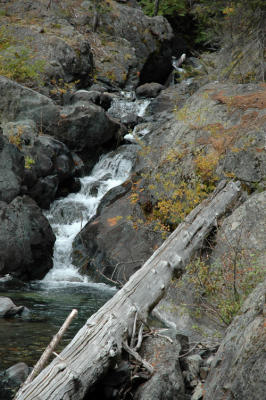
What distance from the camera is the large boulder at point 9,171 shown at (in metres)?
12.2

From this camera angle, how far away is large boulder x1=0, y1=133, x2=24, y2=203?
40.2 feet

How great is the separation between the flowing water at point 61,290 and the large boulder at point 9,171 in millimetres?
2259

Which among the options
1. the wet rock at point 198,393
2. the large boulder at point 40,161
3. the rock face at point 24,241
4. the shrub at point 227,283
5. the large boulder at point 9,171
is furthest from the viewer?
the large boulder at point 40,161

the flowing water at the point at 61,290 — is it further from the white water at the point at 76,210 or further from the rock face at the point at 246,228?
the rock face at the point at 246,228

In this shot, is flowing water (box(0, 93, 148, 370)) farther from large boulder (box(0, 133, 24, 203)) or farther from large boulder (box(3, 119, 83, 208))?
large boulder (box(0, 133, 24, 203))

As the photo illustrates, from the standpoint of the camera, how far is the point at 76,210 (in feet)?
48.4

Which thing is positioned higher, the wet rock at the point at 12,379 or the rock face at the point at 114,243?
the wet rock at the point at 12,379

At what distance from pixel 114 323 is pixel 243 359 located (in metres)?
1.95

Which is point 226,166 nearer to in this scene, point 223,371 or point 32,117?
point 223,371

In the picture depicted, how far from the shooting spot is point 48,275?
12516 mm

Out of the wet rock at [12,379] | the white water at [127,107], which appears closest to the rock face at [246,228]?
the wet rock at [12,379]

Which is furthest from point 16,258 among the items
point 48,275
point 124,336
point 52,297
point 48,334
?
point 124,336

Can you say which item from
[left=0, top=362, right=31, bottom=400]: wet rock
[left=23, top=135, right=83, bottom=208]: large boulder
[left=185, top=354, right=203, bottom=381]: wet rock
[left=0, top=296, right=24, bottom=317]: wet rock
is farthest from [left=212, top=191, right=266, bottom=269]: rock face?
[left=23, top=135, right=83, bottom=208]: large boulder

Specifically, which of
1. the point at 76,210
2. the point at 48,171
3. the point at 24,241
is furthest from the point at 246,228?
the point at 48,171
